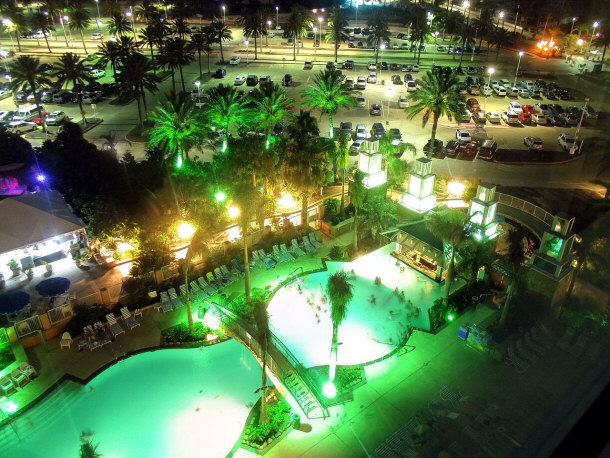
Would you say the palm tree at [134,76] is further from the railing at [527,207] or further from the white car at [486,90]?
the white car at [486,90]

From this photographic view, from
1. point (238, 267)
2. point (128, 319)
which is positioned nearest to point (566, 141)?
point (238, 267)

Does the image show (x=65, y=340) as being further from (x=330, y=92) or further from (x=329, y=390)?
(x=330, y=92)

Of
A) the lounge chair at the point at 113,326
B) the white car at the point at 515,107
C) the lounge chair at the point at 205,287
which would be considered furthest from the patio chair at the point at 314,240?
the white car at the point at 515,107

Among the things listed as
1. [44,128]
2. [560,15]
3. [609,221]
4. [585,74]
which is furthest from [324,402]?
[560,15]

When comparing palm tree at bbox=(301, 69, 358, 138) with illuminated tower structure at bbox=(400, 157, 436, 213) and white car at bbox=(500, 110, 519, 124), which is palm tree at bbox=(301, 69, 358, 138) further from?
white car at bbox=(500, 110, 519, 124)

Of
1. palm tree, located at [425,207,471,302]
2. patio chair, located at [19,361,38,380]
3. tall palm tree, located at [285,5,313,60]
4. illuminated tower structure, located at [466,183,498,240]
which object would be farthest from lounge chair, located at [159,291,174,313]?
tall palm tree, located at [285,5,313,60]

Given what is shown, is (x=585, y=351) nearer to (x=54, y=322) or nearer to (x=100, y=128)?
(x=54, y=322)
